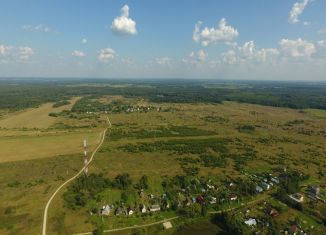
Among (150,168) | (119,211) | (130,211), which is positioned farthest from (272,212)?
(150,168)

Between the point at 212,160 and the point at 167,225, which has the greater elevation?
the point at 167,225

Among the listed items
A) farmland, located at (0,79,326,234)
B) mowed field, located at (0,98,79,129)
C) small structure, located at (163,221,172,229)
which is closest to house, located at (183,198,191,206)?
farmland, located at (0,79,326,234)

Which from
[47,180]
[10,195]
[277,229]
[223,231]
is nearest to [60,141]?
[47,180]

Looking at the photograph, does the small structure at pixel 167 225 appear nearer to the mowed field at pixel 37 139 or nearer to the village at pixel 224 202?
the village at pixel 224 202

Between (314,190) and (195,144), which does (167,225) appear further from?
(195,144)

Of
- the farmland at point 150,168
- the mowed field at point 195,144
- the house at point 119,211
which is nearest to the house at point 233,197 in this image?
the farmland at point 150,168

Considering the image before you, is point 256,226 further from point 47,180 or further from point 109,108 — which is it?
point 109,108

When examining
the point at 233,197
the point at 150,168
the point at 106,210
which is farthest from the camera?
the point at 150,168

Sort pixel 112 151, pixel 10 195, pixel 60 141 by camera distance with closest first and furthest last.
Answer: pixel 10 195, pixel 112 151, pixel 60 141

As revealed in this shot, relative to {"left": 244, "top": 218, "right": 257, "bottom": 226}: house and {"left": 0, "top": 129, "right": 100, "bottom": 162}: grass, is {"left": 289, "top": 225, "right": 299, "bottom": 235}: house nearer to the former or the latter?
{"left": 244, "top": 218, "right": 257, "bottom": 226}: house
